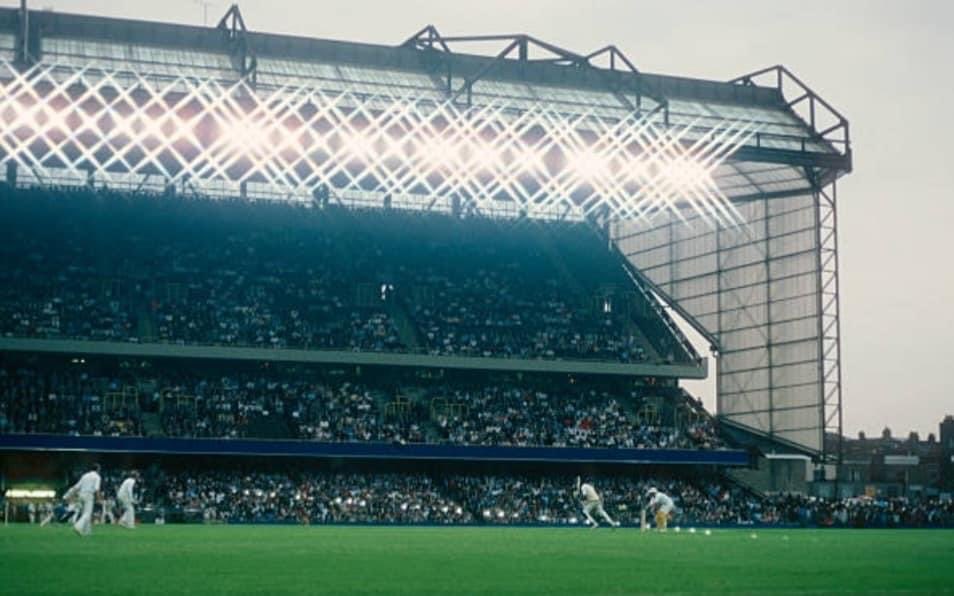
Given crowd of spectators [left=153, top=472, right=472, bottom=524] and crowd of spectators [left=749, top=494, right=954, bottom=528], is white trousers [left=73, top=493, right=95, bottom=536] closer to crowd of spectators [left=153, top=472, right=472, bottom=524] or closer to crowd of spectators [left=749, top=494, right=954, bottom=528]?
crowd of spectators [left=153, top=472, right=472, bottom=524]

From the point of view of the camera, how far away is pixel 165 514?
55.0 metres

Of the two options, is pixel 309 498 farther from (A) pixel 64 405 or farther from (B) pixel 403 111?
(B) pixel 403 111

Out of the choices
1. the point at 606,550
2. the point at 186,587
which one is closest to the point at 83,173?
the point at 606,550

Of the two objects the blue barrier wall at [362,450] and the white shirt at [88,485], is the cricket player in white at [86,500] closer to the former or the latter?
the white shirt at [88,485]

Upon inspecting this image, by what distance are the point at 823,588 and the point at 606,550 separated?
10.3m

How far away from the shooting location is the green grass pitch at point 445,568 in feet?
51.1

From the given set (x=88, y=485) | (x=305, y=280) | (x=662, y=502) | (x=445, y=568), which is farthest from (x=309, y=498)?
(x=445, y=568)

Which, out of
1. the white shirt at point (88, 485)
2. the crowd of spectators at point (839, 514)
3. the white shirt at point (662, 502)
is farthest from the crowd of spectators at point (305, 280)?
the white shirt at point (88, 485)

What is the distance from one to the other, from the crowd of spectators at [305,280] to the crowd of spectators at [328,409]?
199 cm

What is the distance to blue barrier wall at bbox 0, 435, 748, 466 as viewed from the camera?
5791 cm

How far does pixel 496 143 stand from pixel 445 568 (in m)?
39.3

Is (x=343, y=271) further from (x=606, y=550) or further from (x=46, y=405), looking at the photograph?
(x=606, y=550)

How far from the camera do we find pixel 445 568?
19.2 metres

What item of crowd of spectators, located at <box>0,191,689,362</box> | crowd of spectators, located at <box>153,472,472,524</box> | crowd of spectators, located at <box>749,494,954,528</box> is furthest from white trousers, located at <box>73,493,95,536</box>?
crowd of spectators, located at <box>749,494,954,528</box>
